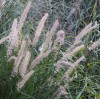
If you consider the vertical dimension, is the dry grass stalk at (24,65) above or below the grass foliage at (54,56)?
above

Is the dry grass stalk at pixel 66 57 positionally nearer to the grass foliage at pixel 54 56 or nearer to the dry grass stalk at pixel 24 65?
the grass foliage at pixel 54 56

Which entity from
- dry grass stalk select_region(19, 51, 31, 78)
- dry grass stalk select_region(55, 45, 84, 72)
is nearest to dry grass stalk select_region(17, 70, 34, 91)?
dry grass stalk select_region(19, 51, 31, 78)

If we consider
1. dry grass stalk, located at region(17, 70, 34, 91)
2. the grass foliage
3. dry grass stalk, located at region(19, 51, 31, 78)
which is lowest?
the grass foliage

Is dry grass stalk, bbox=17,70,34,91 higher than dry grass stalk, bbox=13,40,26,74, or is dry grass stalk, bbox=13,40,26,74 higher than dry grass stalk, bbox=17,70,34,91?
dry grass stalk, bbox=13,40,26,74

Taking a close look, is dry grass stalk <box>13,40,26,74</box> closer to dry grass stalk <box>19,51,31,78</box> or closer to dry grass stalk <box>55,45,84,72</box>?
dry grass stalk <box>19,51,31,78</box>

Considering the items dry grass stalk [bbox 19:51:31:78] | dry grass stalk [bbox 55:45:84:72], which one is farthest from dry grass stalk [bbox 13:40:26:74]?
dry grass stalk [bbox 55:45:84:72]

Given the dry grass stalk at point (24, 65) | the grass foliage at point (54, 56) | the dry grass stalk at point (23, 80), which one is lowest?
the grass foliage at point (54, 56)

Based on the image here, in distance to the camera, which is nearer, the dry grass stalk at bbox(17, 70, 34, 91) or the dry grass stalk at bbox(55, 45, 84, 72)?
the dry grass stalk at bbox(17, 70, 34, 91)

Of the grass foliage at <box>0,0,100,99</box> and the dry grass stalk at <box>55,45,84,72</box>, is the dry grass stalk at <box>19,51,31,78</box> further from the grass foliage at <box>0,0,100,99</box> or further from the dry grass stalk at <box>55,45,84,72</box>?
Result: the dry grass stalk at <box>55,45,84,72</box>

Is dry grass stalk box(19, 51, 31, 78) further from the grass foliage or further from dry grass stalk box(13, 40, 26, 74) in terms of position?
the grass foliage

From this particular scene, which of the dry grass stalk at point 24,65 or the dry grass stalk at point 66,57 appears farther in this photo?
the dry grass stalk at point 66,57

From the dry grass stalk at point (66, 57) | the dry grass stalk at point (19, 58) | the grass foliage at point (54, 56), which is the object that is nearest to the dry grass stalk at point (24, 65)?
the dry grass stalk at point (19, 58)

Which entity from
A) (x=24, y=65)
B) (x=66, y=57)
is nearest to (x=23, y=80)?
(x=24, y=65)

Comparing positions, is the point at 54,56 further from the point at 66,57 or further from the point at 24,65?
the point at 24,65
